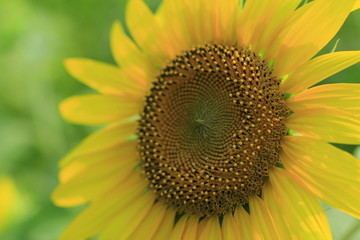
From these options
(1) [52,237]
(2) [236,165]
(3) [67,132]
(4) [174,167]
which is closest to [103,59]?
(3) [67,132]

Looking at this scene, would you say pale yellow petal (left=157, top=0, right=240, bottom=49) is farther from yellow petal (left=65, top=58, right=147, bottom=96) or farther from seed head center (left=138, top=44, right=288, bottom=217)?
yellow petal (left=65, top=58, right=147, bottom=96)

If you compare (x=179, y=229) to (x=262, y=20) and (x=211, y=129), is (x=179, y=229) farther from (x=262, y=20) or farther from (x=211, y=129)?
(x=262, y=20)

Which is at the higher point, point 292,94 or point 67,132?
point 292,94

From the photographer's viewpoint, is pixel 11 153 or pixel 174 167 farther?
pixel 11 153

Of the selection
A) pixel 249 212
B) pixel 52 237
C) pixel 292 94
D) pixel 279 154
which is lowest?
pixel 52 237

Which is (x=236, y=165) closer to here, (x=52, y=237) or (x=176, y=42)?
(x=176, y=42)

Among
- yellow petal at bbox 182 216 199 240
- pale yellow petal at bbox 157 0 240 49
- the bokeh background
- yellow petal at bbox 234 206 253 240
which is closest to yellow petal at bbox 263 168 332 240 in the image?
yellow petal at bbox 234 206 253 240

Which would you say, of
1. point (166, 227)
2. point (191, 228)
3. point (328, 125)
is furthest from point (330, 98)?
point (166, 227)

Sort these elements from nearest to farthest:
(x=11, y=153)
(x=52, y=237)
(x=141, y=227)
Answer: (x=141, y=227) → (x=52, y=237) → (x=11, y=153)
